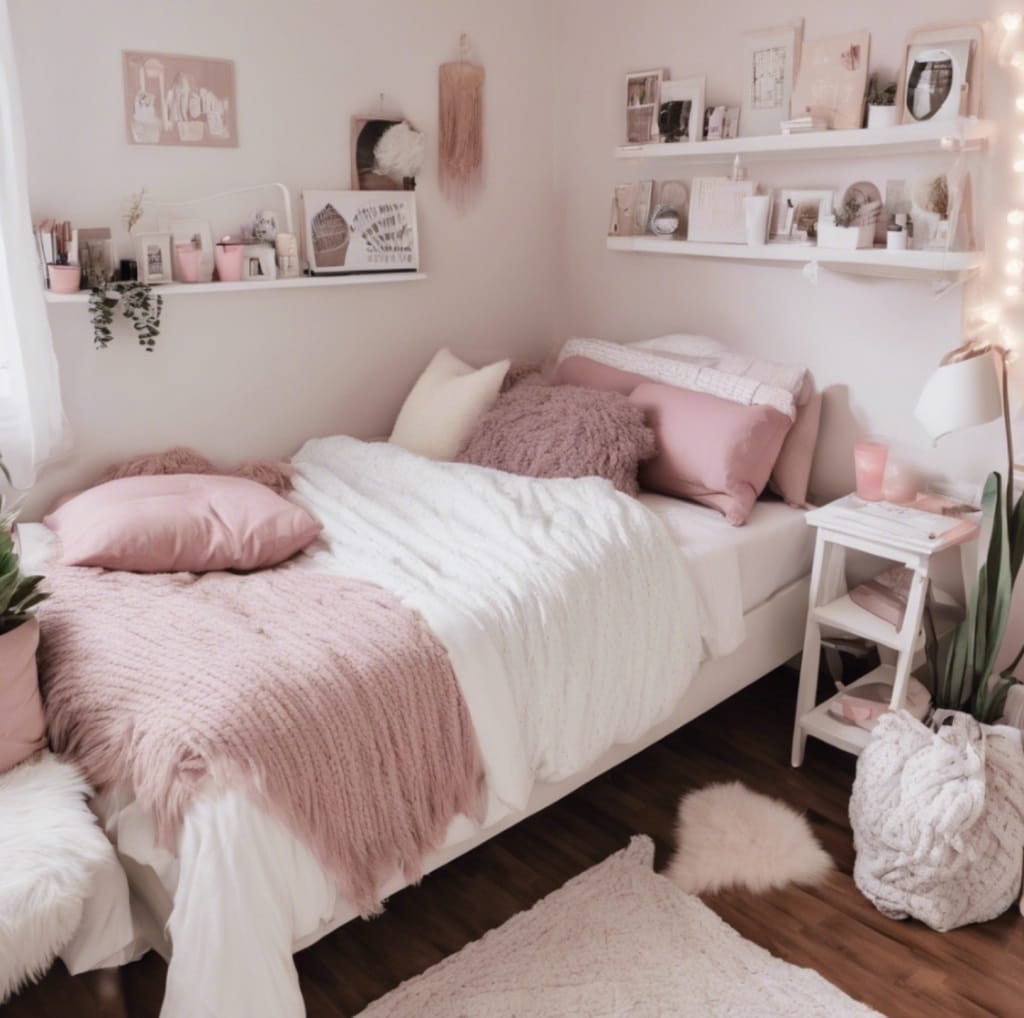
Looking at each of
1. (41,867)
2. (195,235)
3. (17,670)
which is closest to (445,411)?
(195,235)

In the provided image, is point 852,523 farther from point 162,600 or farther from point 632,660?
point 162,600

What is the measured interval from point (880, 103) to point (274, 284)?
165 cm

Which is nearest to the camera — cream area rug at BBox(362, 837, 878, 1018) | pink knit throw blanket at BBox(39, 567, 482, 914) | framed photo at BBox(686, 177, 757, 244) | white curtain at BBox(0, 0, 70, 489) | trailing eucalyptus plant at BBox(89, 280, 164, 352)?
pink knit throw blanket at BBox(39, 567, 482, 914)

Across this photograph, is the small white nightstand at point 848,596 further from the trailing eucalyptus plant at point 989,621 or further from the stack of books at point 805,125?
the stack of books at point 805,125

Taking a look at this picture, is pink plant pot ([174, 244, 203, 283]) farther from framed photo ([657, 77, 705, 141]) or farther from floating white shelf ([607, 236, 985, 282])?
framed photo ([657, 77, 705, 141])

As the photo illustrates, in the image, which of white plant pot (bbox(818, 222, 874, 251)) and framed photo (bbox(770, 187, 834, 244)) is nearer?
white plant pot (bbox(818, 222, 874, 251))

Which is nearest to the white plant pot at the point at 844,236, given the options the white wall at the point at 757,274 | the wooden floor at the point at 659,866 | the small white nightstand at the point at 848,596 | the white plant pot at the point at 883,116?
the white wall at the point at 757,274

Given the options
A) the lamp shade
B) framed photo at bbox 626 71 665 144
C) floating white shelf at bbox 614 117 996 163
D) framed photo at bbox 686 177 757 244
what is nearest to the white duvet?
the lamp shade

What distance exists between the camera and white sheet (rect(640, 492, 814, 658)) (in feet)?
7.82

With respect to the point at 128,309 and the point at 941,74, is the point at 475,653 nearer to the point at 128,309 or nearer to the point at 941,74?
the point at 128,309

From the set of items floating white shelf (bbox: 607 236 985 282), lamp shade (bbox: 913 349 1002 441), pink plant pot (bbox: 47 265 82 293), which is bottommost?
lamp shade (bbox: 913 349 1002 441)

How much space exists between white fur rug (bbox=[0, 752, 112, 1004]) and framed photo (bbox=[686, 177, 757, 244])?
7.28 ft

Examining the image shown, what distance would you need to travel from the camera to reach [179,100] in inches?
102

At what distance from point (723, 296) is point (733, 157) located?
399 millimetres
